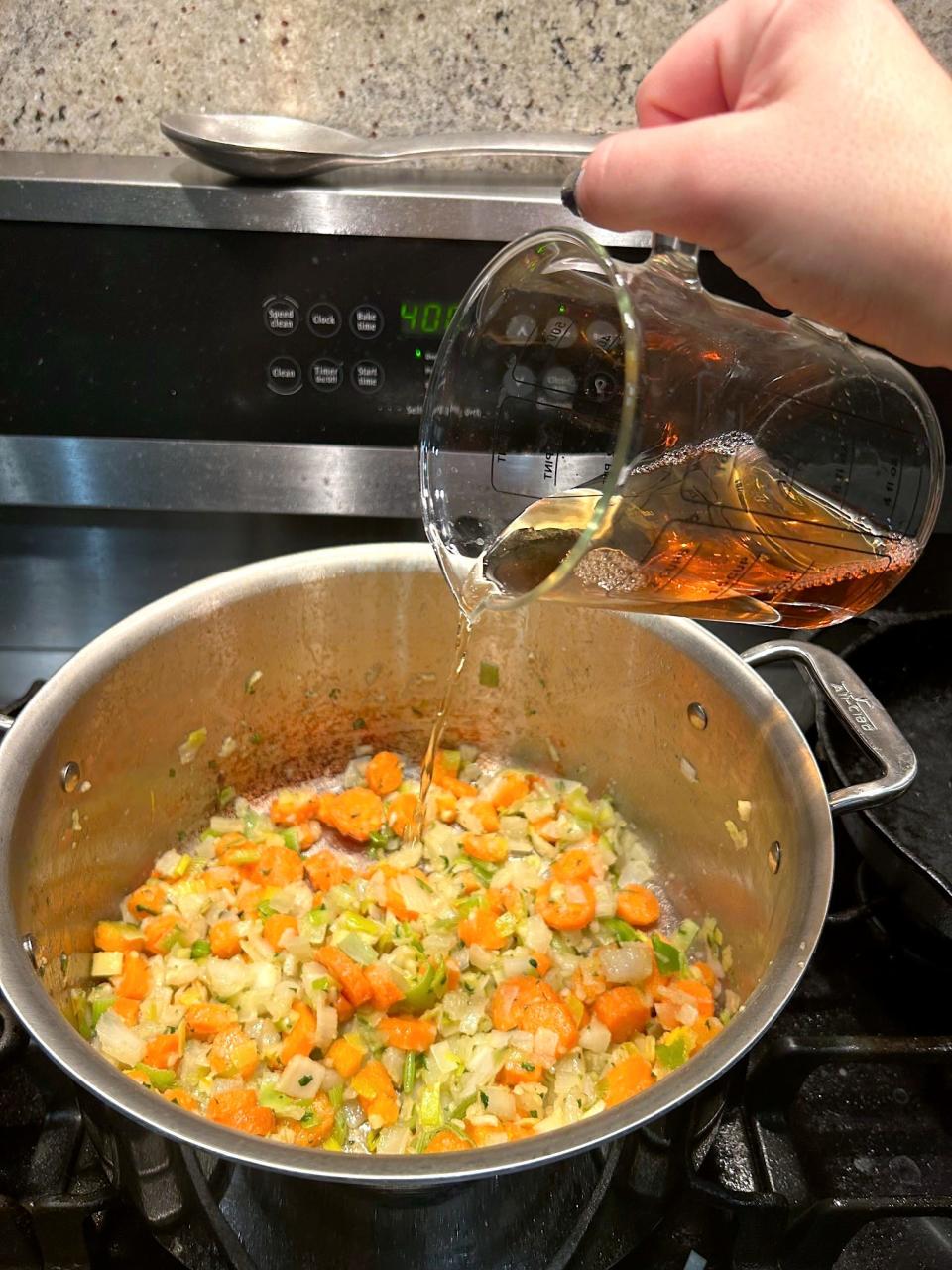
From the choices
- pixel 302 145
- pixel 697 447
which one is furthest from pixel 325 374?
pixel 697 447

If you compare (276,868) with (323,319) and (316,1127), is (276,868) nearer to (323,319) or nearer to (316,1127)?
(316,1127)

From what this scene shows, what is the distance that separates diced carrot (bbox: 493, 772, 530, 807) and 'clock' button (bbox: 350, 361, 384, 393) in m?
0.57

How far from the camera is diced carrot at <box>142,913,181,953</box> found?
47.8 inches

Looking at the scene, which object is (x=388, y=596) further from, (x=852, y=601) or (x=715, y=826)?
(x=852, y=601)

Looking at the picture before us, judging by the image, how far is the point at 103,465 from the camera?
1.26 metres

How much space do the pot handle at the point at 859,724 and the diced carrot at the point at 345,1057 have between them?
577 mm

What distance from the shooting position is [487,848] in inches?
53.6

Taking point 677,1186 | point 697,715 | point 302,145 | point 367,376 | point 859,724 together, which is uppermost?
point 302,145

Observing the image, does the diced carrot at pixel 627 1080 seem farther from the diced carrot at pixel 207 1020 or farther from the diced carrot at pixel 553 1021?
the diced carrot at pixel 207 1020

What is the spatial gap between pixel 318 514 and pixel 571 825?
546 millimetres

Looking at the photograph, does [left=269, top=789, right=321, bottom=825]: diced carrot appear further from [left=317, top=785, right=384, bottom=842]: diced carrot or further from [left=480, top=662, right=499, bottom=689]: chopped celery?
[left=480, top=662, right=499, bottom=689]: chopped celery

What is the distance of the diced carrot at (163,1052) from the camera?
108 centimetres

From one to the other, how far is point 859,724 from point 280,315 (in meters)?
0.78

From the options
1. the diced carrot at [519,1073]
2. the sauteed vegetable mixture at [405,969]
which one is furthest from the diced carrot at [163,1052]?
the diced carrot at [519,1073]
